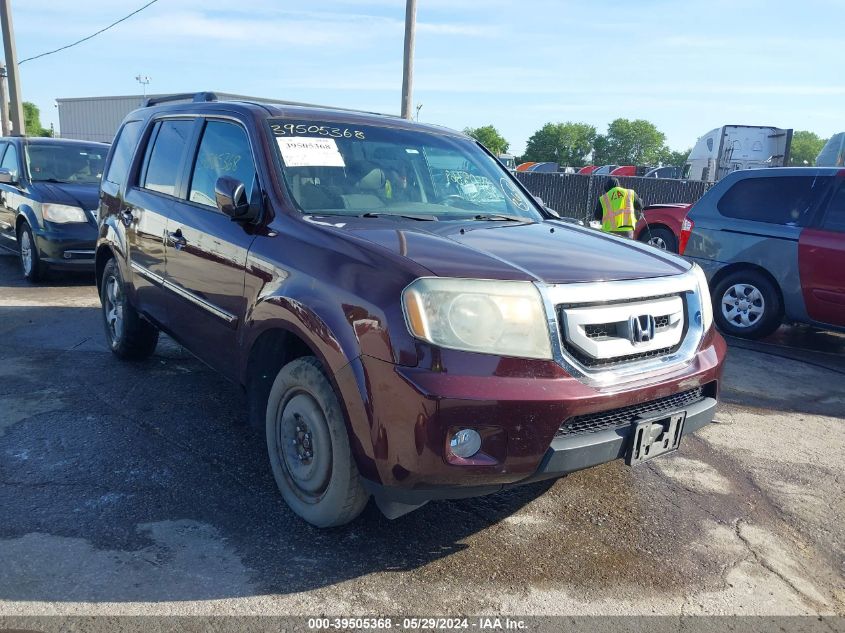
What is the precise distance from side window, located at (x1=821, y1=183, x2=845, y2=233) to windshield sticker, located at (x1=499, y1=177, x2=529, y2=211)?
386 centimetres

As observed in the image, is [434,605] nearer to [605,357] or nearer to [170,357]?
[605,357]

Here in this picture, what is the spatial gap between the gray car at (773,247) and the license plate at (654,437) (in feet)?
14.5

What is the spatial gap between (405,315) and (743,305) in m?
5.87

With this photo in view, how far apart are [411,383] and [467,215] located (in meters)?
1.55

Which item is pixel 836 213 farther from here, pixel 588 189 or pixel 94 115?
pixel 94 115

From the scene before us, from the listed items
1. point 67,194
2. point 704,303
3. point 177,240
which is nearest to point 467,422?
point 704,303

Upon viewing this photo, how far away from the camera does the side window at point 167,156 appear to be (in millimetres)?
4273

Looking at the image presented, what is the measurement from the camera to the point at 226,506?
3254mm

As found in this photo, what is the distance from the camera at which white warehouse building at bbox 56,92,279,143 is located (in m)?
29.4

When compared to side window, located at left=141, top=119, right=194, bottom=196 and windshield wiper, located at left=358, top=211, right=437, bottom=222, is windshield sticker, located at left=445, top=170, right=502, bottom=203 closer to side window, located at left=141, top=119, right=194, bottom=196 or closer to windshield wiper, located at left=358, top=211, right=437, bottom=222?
windshield wiper, located at left=358, top=211, right=437, bottom=222

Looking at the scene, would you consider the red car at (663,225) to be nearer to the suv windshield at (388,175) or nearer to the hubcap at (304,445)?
the suv windshield at (388,175)

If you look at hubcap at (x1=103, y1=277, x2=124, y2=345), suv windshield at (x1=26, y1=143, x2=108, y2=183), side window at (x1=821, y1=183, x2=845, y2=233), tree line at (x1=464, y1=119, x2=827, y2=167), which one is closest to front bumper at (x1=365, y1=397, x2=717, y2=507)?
hubcap at (x1=103, y1=277, x2=124, y2=345)

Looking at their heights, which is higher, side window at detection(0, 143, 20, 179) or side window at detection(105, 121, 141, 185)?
side window at detection(105, 121, 141, 185)

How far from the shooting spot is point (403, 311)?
8.12ft
